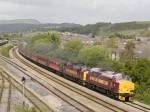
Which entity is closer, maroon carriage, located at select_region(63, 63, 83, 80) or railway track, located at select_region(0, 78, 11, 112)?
railway track, located at select_region(0, 78, 11, 112)

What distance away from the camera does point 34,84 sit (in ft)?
198

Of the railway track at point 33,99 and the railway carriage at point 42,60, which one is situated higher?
the railway track at point 33,99

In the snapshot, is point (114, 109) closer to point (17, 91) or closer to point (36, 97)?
point (36, 97)

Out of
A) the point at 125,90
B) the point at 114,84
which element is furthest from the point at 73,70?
the point at 125,90

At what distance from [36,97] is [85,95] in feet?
18.2

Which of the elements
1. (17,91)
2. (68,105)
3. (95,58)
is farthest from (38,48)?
(68,105)

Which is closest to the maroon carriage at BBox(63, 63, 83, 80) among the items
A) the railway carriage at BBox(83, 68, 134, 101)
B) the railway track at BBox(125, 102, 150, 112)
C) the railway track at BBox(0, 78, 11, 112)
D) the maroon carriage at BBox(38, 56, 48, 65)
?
the railway carriage at BBox(83, 68, 134, 101)

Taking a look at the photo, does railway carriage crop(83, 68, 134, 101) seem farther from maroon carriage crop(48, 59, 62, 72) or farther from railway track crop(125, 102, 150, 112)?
maroon carriage crop(48, 59, 62, 72)

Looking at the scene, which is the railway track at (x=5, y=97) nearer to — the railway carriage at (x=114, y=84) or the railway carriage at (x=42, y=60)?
the railway carriage at (x=114, y=84)

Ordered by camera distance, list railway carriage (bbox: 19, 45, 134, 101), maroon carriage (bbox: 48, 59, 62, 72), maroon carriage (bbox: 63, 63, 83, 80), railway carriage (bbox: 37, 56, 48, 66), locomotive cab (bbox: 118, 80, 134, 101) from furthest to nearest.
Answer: railway carriage (bbox: 37, 56, 48, 66)
maroon carriage (bbox: 48, 59, 62, 72)
maroon carriage (bbox: 63, 63, 83, 80)
railway carriage (bbox: 19, 45, 134, 101)
locomotive cab (bbox: 118, 80, 134, 101)

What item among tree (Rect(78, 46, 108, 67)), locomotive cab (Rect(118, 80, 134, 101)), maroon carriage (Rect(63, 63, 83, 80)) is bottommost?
tree (Rect(78, 46, 108, 67))

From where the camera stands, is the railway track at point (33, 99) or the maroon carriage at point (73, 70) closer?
the railway track at point (33, 99)

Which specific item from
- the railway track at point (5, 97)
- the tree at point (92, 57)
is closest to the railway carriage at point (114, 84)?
the railway track at point (5, 97)

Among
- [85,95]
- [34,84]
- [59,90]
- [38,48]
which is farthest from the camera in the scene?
[38,48]
